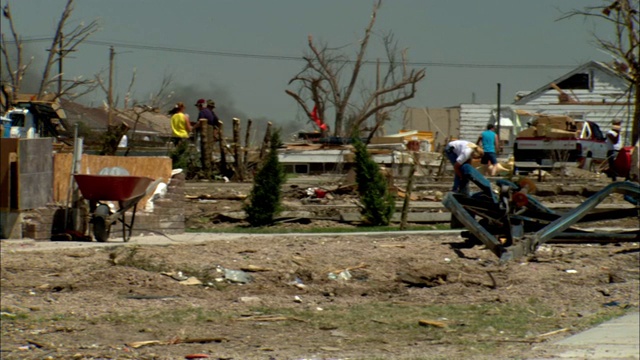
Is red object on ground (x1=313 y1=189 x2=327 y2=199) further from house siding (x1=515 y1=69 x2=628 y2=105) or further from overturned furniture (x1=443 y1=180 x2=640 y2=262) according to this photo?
house siding (x1=515 y1=69 x2=628 y2=105)

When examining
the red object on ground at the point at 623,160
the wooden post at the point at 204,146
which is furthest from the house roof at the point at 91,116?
the red object on ground at the point at 623,160

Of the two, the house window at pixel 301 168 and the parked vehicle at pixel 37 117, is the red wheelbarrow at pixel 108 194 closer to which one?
the parked vehicle at pixel 37 117

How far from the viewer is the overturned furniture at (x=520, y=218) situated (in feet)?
40.5

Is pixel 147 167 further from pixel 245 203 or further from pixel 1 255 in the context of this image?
pixel 1 255

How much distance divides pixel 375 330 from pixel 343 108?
1456 inches

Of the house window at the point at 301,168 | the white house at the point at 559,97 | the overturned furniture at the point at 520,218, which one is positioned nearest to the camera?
the overturned furniture at the point at 520,218

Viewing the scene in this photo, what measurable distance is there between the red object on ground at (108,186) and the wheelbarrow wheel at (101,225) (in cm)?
18

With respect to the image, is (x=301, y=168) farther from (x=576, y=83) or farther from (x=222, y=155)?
(x=576, y=83)

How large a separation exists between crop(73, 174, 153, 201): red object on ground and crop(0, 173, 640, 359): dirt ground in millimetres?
965

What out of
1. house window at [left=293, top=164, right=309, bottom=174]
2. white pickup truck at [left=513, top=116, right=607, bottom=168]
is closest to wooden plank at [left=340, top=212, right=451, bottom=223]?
house window at [left=293, top=164, right=309, bottom=174]

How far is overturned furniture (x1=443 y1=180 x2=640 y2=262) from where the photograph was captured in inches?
486

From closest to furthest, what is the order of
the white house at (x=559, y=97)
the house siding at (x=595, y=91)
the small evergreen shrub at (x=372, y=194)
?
the small evergreen shrub at (x=372, y=194) → the white house at (x=559, y=97) → the house siding at (x=595, y=91)

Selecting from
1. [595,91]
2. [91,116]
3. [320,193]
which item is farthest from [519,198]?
[91,116]

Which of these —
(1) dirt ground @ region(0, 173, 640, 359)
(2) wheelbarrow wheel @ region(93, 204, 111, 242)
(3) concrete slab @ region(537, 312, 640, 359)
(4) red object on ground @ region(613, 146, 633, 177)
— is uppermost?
(4) red object on ground @ region(613, 146, 633, 177)
